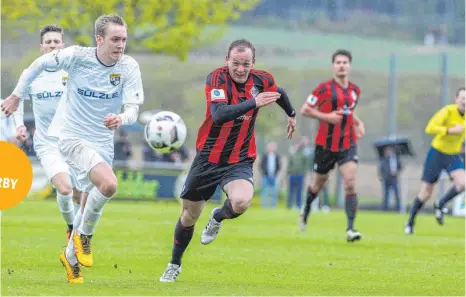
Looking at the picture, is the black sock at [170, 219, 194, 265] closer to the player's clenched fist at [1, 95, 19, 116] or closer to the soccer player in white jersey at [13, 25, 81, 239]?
the player's clenched fist at [1, 95, 19, 116]

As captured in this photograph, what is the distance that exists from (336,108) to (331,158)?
0.75m

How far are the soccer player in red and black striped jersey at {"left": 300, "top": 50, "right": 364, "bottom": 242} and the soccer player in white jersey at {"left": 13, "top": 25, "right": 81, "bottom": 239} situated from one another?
4.34 m

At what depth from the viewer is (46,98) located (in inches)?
493

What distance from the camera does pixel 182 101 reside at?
3566 cm

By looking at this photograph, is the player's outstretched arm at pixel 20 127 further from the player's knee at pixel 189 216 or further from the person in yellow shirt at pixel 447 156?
the person in yellow shirt at pixel 447 156

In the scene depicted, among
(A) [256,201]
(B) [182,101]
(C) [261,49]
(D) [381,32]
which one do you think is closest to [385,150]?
(A) [256,201]

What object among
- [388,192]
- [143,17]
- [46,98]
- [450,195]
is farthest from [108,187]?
[388,192]

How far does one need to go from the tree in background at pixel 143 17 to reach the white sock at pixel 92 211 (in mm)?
14371

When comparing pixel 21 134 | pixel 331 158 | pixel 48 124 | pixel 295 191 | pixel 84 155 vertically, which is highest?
pixel 48 124

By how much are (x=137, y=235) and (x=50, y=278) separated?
5867mm

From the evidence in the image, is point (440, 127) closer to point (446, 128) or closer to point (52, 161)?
point (446, 128)

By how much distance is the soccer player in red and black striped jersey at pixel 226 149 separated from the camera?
954cm

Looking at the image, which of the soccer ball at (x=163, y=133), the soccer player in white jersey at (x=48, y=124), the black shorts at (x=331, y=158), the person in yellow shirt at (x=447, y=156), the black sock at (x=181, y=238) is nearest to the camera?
the black sock at (x=181, y=238)

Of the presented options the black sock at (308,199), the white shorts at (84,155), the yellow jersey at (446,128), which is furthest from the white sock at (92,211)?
the yellow jersey at (446,128)
